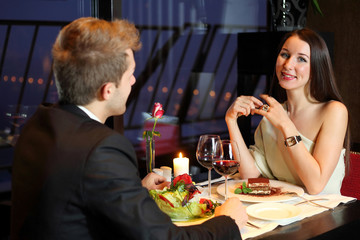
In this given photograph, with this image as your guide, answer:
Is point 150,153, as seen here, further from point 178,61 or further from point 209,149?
point 178,61

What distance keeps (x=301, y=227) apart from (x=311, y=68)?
0.97m

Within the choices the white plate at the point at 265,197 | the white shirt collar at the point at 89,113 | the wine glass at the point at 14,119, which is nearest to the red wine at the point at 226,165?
Answer: the white plate at the point at 265,197

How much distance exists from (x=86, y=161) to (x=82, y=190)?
71mm

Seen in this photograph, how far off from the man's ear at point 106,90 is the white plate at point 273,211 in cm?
72

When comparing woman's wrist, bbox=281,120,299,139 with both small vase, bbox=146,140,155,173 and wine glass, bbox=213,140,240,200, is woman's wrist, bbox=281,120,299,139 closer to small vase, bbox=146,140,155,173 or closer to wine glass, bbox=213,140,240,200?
wine glass, bbox=213,140,240,200

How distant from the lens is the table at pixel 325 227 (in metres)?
1.52

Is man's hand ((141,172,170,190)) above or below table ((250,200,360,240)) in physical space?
above

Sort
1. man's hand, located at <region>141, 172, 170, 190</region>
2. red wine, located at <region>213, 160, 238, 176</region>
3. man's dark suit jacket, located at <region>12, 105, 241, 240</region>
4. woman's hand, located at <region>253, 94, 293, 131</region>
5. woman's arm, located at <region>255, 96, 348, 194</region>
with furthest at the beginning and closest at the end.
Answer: woman's hand, located at <region>253, 94, 293, 131</region>
woman's arm, located at <region>255, 96, 348, 194</region>
man's hand, located at <region>141, 172, 170, 190</region>
red wine, located at <region>213, 160, 238, 176</region>
man's dark suit jacket, located at <region>12, 105, 241, 240</region>

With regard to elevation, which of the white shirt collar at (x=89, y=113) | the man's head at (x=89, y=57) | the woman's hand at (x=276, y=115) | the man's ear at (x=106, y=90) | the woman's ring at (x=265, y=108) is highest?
the man's head at (x=89, y=57)

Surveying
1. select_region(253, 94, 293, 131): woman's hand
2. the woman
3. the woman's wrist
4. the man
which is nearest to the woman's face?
the woman

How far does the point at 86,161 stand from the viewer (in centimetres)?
111

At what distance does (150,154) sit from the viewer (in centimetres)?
206

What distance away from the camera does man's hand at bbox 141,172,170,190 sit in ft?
6.11

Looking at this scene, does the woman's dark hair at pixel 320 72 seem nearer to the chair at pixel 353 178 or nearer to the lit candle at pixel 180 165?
the chair at pixel 353 178
